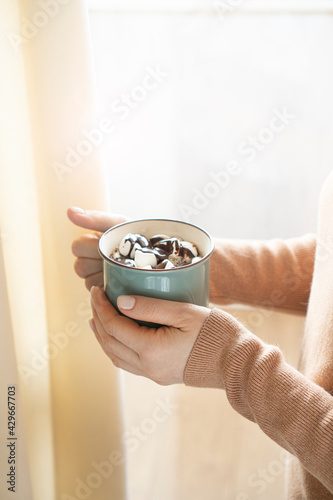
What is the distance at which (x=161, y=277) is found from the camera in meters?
0.54

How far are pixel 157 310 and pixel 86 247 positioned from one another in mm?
206

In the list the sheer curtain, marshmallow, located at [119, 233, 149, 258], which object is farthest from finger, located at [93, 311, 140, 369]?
the sheer curtain

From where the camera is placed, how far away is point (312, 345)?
2.39 feet

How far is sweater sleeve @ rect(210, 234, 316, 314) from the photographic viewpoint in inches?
33.9

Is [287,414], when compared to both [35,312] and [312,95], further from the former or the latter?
[312,95]

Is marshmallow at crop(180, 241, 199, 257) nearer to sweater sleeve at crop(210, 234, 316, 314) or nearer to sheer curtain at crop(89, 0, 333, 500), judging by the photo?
sweater sleeve at crop(210, 234, 316, 314)

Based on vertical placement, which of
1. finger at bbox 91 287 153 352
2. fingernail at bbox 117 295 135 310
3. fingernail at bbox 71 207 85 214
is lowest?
finger at bbox 91 287 153 352

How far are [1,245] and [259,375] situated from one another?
35 centimetres

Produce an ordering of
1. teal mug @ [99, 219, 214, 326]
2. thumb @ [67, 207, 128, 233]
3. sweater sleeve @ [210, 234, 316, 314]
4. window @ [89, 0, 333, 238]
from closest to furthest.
Answer: teal mug @ [99, 219, 214, 326]
thumb @ [67, 207, 128, 233]
sweater sleeve @ [210, 234, 316, 314]
window @ [89, 0, 333, 238]

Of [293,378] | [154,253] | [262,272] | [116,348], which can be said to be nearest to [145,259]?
[154,253]

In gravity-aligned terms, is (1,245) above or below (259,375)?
above

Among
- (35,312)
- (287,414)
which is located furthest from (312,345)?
(35,312)

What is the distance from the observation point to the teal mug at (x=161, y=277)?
54 centimetres

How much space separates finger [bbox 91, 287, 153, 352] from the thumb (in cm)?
13
